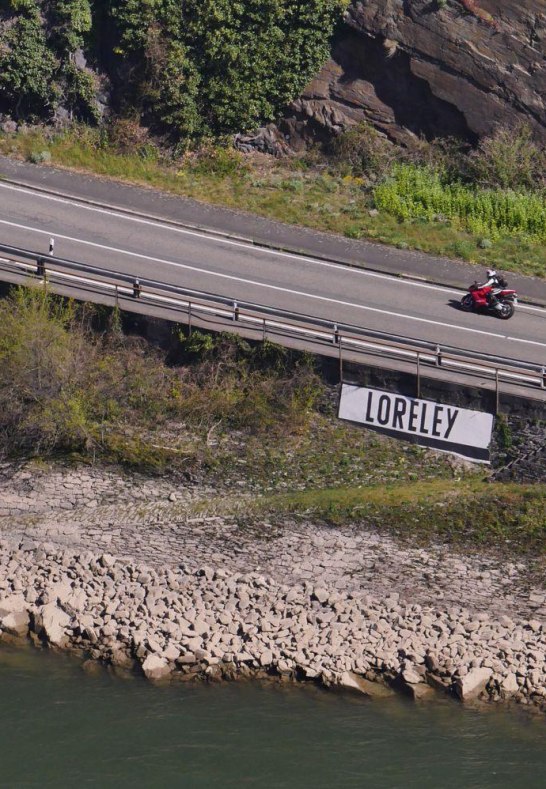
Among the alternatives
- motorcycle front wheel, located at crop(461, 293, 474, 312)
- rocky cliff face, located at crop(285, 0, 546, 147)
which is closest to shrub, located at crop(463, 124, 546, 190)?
rocky cliff face, located at crop(285, 0, 546, 147)

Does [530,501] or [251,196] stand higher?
[251,196]

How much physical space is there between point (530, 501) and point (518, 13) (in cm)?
1555

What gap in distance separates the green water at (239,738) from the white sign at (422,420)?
6964mm

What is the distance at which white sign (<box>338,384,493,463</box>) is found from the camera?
25578mm

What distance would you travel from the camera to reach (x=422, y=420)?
84.8 ft

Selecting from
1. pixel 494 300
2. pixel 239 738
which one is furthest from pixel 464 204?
pixel 239 738

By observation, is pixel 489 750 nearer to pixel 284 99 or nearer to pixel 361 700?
pixel 361 700

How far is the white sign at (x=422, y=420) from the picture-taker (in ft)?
83.9

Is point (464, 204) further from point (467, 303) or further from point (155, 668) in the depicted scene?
point (155, 668)

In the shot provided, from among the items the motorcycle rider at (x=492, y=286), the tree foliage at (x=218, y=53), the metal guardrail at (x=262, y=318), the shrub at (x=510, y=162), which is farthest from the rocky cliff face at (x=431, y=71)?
the metal guardrail at (x=262, y=318)

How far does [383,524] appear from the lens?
966 inches

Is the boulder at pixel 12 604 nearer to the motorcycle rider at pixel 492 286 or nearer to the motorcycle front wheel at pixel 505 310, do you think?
the motorcycle rider at pixel 492 286

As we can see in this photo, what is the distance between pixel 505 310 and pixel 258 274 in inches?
248

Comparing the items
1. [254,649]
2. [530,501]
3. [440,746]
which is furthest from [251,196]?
[440,746]
